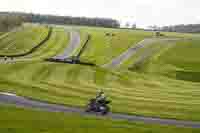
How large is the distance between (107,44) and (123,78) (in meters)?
47.0

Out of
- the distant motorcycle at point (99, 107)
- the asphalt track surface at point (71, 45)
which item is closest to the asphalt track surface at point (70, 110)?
the distant motorcycle at point (99, 107)

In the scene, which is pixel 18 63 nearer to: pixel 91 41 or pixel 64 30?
pixel 91 41

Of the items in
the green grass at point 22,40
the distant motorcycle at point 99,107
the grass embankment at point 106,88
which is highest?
the green grass at point 22,40

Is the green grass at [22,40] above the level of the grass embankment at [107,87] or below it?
above

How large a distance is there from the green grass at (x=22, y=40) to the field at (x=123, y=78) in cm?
131

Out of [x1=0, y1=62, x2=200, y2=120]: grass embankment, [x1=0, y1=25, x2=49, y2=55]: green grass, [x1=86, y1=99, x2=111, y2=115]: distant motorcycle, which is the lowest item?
[x1=0, y1=62, x2=200, y2=120]: grass embankment

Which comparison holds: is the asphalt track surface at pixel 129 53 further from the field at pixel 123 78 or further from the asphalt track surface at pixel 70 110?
the asphalt track surface at pixel 70 110

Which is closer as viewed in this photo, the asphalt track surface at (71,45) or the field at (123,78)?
the field at (123,78)

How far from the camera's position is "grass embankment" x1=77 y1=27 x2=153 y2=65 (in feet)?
363

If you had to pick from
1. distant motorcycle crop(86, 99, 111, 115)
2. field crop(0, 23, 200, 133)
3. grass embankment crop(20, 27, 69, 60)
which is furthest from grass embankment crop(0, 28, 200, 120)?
grass embankment crop(20, 27, 69, 60)

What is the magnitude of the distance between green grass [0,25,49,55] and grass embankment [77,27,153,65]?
17.1m

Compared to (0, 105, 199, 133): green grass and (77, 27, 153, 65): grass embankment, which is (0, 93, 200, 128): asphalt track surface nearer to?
(0, 105, 199, 133): green grass

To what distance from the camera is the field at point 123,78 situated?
5609 cm

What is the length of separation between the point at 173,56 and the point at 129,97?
5376cm
